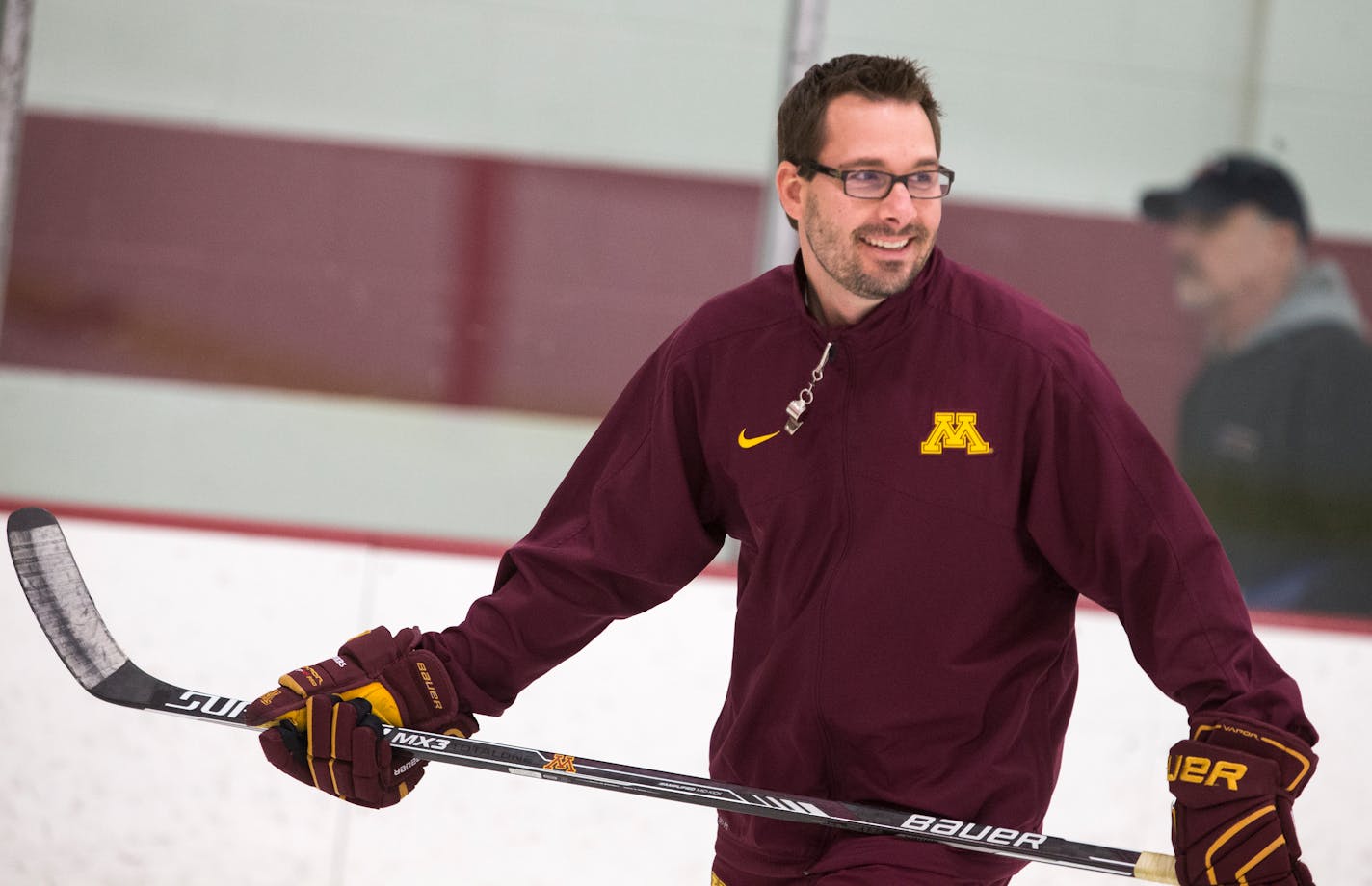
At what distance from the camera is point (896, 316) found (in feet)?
5.72

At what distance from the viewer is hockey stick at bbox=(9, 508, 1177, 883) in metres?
1.69

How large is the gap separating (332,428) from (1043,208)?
2.06 meters

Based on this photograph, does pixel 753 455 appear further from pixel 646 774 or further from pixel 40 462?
pixel 40 462

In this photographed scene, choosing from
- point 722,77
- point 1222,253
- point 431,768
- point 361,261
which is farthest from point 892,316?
point 1222,253

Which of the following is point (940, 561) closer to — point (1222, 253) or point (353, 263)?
point (353, 263)

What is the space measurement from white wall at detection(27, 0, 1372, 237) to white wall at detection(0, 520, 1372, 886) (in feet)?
5.48

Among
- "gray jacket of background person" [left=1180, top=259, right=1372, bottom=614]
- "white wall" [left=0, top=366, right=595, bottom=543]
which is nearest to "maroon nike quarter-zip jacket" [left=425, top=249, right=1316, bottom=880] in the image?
"white wall" [left=0, top=366, right=595, bottom=543]

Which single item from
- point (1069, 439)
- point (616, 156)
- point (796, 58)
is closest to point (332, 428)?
point (616, 156)

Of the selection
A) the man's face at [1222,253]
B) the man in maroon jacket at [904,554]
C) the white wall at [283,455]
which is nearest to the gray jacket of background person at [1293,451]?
the man's face at [1222,253]

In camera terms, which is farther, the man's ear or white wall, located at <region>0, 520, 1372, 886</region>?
white wall, located at <region>0, 520, 1372, 886</region>

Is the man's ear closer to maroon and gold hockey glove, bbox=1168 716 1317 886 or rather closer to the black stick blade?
maroon and gold hockey glove, bbox=1168 716 1317 886

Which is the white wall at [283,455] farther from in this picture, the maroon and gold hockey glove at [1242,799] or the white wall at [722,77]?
the maroon and gold hockey glove at [1242,799]

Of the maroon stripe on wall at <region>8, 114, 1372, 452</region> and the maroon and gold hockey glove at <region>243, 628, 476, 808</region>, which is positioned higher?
the maroon stripe on wall at <region>8, 114, 1372, 452</region>

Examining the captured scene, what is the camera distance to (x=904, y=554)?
1726 millimetres
